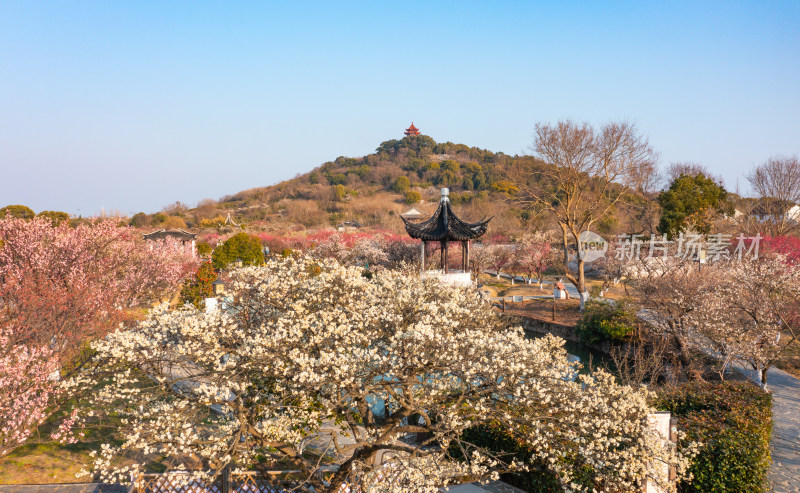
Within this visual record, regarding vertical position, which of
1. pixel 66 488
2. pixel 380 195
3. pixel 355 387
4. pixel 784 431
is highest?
pixel 380 195

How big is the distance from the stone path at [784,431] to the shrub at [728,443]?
0.86m

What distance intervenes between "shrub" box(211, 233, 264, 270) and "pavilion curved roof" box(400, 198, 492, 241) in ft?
34.2

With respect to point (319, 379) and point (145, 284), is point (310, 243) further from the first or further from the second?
point (319, 379)

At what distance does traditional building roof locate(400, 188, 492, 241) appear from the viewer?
21422mm

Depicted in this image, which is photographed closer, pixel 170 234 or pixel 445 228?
pixel 445 228

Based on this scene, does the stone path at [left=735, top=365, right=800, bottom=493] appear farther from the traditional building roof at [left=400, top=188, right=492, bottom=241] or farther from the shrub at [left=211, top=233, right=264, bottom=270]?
the shrub at [left=211, top=233, right=264, bottom=270]

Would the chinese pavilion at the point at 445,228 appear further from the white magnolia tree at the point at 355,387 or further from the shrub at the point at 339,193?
the shrub at the point at 339,193

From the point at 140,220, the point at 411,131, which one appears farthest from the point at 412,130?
the point at 140,220

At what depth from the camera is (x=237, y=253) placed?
27.4 metres

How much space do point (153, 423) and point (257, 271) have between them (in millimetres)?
2317

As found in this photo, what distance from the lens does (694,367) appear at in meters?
13.4

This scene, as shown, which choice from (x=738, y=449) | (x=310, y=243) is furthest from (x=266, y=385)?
(x=310, y=243)

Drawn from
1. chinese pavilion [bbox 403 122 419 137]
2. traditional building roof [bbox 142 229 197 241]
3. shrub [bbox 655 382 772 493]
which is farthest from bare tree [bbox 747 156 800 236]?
chinese pavilion [bbox 403 122 419 137]

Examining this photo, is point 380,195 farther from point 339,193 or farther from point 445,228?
point 445,228
